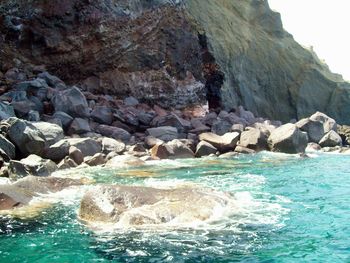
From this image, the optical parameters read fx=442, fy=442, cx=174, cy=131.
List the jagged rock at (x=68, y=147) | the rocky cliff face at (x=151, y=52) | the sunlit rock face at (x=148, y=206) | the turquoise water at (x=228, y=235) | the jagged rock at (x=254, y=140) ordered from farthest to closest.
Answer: the rocky cliff face at (x=151, y=52) < the jagged rock at (x=254, y=140) < the jagged rock at (x=68, y=147) < the sunlit rock face at (x=148, y=206) < the turquoise water at (x=228, y=235)

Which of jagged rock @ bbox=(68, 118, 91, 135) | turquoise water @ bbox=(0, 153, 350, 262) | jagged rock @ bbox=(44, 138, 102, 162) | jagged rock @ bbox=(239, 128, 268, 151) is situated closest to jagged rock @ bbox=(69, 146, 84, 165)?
jagged rock @ bbox=(44, 138, 102, 162)

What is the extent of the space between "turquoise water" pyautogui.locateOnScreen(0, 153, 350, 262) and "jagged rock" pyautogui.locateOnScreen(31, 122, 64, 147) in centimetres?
665

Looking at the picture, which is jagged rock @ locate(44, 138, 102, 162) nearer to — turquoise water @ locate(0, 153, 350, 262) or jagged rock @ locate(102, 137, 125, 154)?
jagged rock @ locate(102, 137, 125, 154)

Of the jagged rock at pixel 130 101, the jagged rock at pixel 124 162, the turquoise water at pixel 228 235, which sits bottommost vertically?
the turquoise water at pixel 228 235

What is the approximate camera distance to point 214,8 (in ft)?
164

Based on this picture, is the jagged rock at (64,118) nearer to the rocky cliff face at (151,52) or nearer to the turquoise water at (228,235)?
the rocky cliff face at (151,52)

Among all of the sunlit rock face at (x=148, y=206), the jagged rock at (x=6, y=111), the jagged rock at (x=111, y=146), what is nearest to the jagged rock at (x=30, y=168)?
the jagged rock at (x=6, y=111)

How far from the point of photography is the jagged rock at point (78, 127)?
23.3 m

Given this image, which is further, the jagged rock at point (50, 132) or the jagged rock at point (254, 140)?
the jagged rock at point (254, 140)

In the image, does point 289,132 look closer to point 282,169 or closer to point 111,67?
point 282,169

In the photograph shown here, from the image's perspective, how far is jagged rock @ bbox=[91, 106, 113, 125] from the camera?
86.3 ft

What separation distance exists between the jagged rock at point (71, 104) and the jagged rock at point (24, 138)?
7004mm

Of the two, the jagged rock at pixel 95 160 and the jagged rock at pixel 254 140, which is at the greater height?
the jagged rock at pixel 254 140

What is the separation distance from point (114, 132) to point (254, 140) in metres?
8.52
